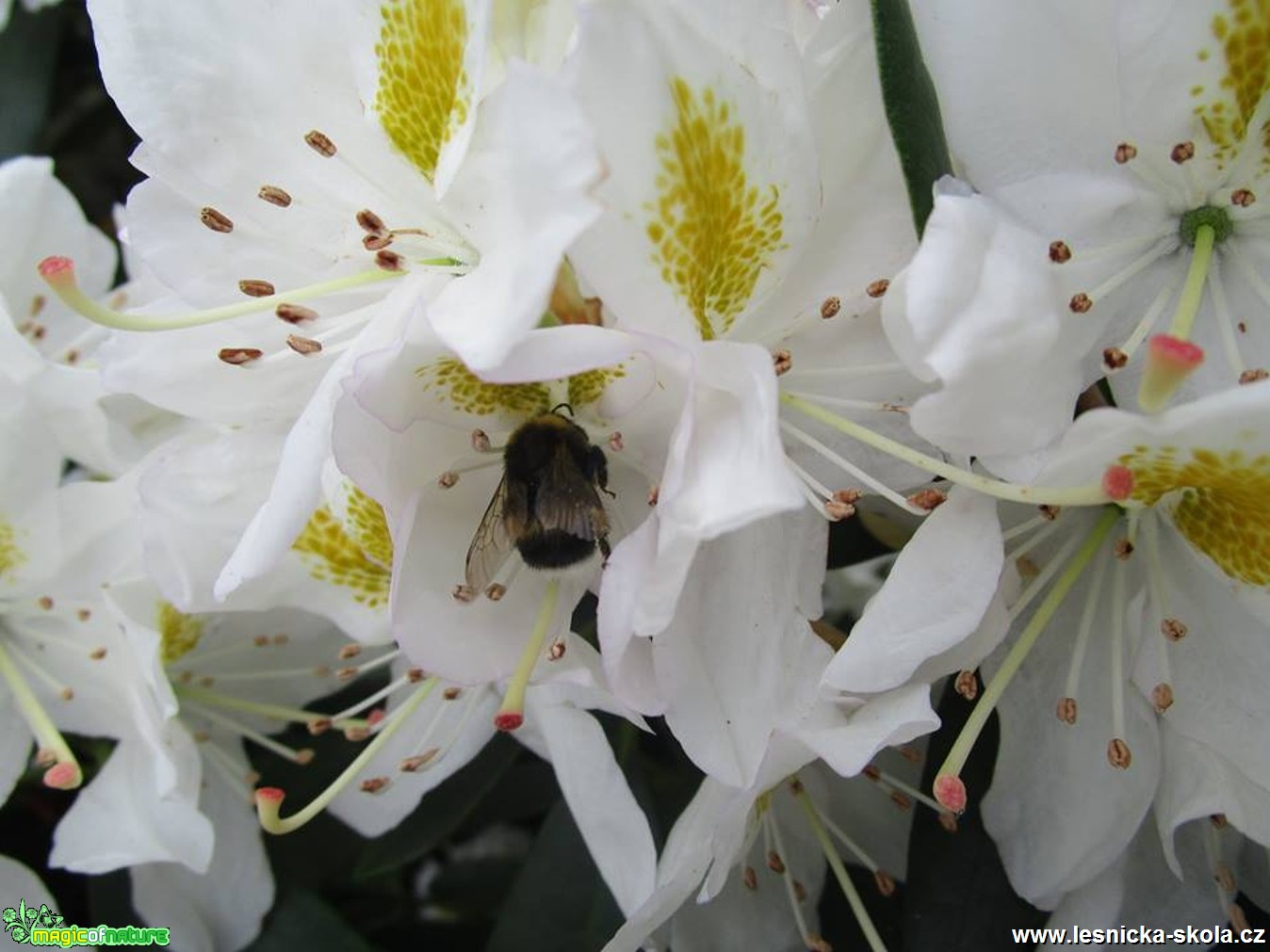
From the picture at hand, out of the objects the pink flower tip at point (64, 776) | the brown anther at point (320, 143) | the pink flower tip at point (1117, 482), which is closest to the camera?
the pink flower tip at point (1117, 482)

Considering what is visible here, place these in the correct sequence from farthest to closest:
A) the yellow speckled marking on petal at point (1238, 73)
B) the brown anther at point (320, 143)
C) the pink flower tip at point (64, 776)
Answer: the pink flower tip at point (64, 776)
the brown anther at point (320, 143)
the yellow speckled marking on petal at point (1238, 73)

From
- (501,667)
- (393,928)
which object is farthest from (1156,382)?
(393,928)

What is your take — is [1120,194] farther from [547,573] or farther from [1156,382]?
[547,573]

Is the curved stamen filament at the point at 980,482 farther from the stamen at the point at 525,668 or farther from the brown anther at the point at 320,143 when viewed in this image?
the brown anther at the point at 320,143

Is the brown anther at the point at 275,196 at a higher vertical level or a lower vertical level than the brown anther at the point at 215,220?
higher

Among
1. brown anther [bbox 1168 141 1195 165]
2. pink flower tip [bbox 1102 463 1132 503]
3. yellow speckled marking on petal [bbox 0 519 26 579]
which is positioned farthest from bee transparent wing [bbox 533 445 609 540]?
yellow speckled marking on petal [bbox 0 519 26 579]

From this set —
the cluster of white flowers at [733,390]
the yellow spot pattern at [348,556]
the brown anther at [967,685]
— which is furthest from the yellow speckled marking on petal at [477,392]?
the brown anther at [967,685]

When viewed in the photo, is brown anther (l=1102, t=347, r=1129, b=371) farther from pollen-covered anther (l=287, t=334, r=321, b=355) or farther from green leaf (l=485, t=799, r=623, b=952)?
green leaf (l=485, t=799, r=623, b=952)
